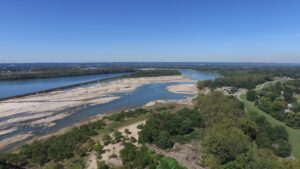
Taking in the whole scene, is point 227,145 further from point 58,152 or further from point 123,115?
point 123,115

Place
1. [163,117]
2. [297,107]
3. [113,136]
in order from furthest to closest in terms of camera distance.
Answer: [297,107]
[163,117]
[113,136]

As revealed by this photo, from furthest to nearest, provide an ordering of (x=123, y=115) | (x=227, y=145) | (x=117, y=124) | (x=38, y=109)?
(x=38, y=109), (x=123, y=115), (x=117, y=124), (x=227, y=145)

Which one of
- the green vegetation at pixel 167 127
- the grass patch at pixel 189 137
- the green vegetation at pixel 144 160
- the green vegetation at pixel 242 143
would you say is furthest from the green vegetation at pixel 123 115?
the green vegetation at pixel 144 160

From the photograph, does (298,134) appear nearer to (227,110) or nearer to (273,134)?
(273,134)

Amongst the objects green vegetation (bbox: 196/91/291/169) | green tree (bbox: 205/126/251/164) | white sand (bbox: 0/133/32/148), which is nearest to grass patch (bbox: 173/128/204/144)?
green vegetation (bbox: 196/91/291/169)

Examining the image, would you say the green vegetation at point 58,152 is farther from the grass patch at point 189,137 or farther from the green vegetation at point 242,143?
the green vegetation at point 242,143

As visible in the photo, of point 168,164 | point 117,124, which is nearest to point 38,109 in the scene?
point 117,124

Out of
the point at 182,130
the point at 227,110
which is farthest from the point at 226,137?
the point at 227,110

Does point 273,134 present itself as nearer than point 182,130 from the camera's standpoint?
Yes

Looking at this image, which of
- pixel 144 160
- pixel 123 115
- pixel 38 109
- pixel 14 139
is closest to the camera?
A: pixel 144 160
